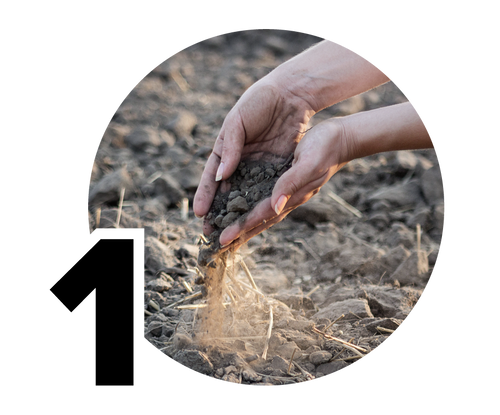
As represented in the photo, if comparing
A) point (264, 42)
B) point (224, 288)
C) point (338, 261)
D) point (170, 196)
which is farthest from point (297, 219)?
point (264, 42)

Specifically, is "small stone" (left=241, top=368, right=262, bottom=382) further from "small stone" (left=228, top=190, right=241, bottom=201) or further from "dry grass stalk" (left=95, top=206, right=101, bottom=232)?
"dry grass stalk" (left=95, top=206, right=101, bottom=232)

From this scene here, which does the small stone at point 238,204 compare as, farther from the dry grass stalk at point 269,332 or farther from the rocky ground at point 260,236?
the dry grass stalk at point 269,332

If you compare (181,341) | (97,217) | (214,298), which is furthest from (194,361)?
Result: (97,217)

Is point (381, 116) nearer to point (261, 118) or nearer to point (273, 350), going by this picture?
point (261, 118)

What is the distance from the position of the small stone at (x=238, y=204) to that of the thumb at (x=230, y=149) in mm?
105

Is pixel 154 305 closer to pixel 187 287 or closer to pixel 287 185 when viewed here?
pixel 187 287

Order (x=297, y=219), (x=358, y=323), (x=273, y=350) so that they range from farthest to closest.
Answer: (x=297, y=219)
(x=358, y=323)
(x=273, y=350)

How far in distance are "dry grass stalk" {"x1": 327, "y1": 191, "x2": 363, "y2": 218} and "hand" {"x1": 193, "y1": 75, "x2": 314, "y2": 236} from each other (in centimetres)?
102

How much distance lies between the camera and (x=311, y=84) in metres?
1.75

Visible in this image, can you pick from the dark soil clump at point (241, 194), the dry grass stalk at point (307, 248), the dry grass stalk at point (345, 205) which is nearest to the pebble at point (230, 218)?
the dark soil clump at point (241, 194)

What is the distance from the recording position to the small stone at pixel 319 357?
153 centimetres

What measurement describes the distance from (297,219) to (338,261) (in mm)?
516

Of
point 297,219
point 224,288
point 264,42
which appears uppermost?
point 264,42

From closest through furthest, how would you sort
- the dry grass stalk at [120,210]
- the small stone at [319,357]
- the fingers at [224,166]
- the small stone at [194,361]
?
the small stone at [194,361]
the small stone at [319,357]
the fingers at [224,166]
the dry grass stalk at [120,210]
